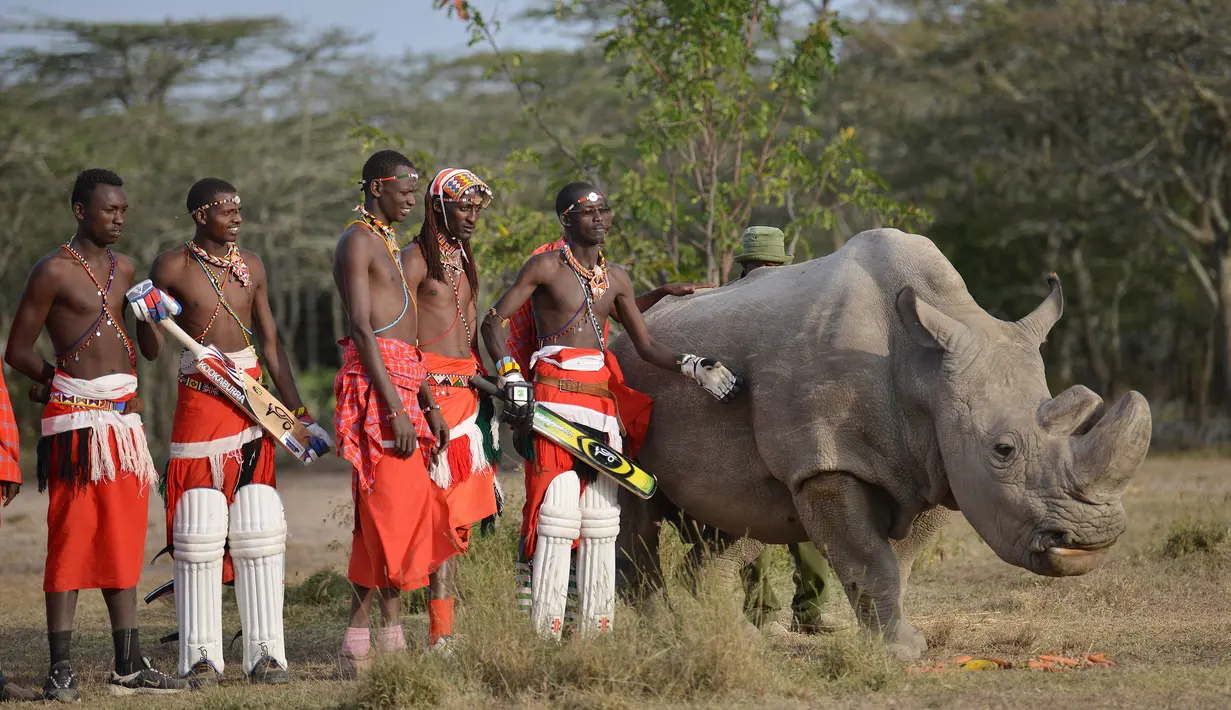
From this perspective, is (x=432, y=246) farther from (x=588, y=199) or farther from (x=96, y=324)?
(x=96, y=324)

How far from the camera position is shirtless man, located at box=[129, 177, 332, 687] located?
21.1 feet

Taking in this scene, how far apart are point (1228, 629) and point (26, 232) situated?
79.9ft

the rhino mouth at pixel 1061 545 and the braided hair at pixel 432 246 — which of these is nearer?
the rhino mouth at pixel 1061 545

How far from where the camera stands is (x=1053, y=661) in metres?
6.32

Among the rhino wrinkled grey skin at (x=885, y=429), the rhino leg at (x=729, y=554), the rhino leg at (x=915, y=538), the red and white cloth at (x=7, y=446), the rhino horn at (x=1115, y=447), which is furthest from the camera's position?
the rhino leg at (x=729, y=554)

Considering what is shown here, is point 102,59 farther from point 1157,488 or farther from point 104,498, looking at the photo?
point 104,498

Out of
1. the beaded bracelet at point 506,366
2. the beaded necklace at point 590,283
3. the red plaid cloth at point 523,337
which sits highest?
the beaded necklace at point 590,283

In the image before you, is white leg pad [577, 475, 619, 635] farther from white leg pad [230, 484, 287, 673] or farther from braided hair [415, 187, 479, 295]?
white leg pad [230, 484, 287, 673]

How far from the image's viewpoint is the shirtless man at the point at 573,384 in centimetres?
664

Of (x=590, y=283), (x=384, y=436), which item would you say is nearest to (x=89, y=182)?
(x=384, y=436)

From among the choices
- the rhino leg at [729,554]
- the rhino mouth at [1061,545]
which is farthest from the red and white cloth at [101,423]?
the rhino mouth at [1061,545]

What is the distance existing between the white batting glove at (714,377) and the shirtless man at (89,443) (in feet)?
8.17

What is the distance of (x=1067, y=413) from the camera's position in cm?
617

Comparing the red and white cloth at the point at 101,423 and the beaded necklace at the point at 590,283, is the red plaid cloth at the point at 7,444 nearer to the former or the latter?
the red and white cloth at the point at 101,423
